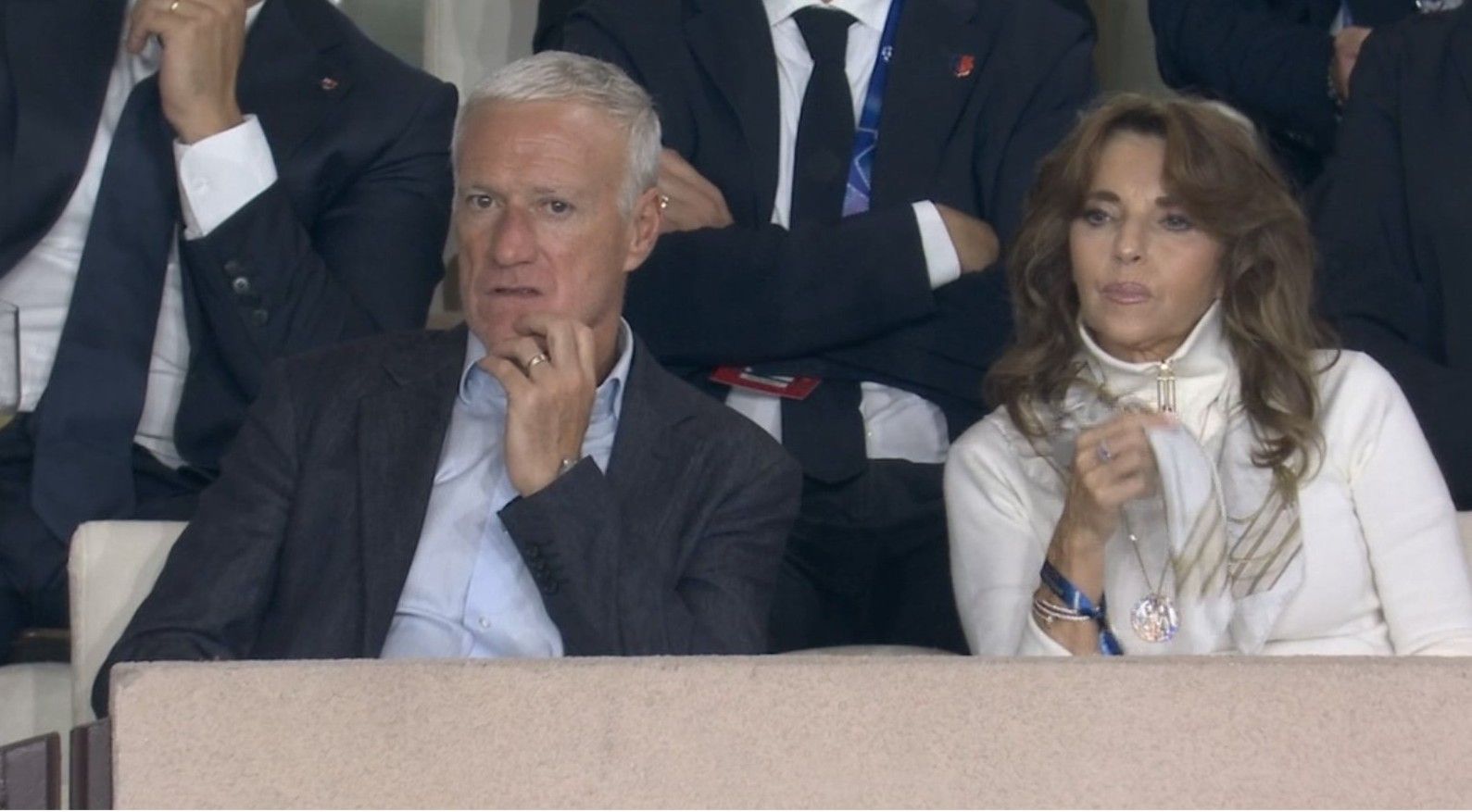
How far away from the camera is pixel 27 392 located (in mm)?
2729

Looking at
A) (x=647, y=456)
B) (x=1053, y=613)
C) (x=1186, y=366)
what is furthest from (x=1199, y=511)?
(x=647, y=456)

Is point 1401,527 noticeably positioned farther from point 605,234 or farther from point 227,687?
point 227,687

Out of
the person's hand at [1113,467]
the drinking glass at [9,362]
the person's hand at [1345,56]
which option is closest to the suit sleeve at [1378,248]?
the person's hand at [1345,56]

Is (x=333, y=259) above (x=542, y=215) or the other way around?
the other way around

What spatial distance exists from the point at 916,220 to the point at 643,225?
49 centimetres

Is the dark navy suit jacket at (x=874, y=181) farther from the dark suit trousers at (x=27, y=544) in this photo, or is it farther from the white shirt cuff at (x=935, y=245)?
the dark suit trousers at (x=27, y=544)

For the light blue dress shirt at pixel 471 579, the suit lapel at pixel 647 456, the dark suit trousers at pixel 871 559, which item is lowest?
the dark suit trousers at pixel 871 559

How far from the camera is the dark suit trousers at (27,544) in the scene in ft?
8.52

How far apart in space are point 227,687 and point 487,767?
15cm

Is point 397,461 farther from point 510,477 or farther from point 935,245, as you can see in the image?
point 935,245

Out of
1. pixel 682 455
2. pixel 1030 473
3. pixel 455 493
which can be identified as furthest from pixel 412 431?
pixel 1030 473

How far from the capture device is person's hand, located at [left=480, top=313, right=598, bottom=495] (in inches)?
82.8

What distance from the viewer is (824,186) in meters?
2.86

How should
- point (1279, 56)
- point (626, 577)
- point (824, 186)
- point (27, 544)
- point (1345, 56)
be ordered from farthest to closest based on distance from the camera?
1. point (1279, 56)
2. point (1345, 56)
3. point (824, 186)
4. point (27, 544)
5. point (626, 577)
